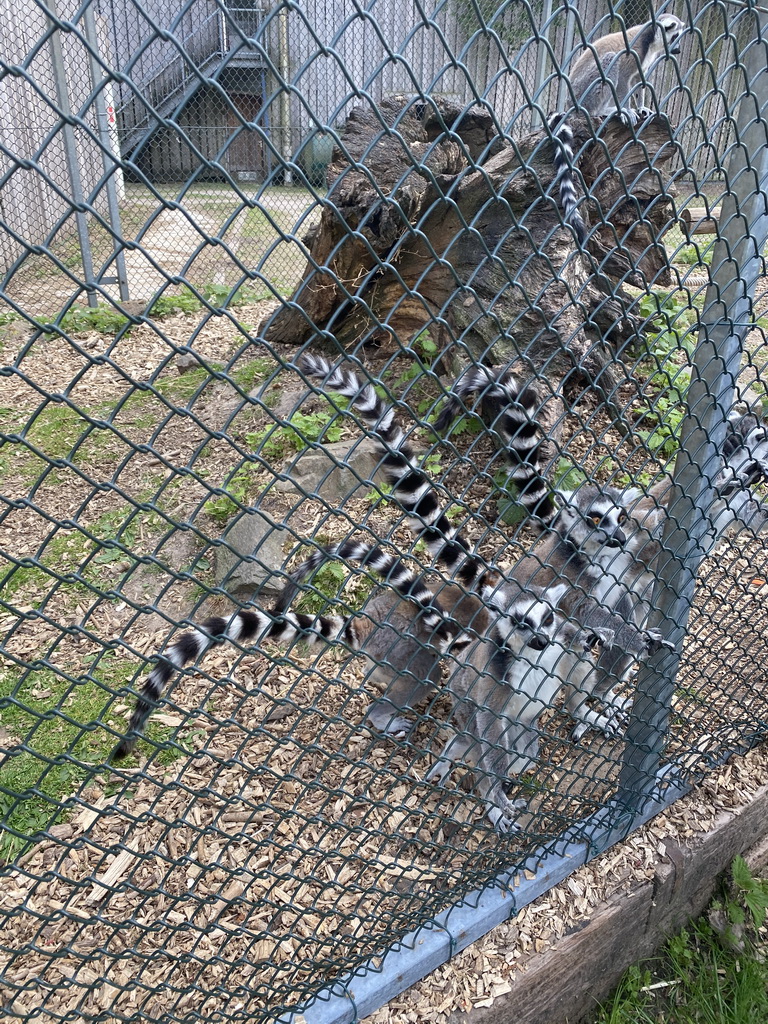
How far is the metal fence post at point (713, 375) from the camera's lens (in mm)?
1754

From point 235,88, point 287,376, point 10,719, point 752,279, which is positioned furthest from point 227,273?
point 752,279

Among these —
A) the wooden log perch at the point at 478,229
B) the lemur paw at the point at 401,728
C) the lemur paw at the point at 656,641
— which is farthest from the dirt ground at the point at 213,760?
the wooden log perch at the point at 478,229

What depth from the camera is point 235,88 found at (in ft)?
27.6

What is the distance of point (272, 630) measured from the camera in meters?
2.49

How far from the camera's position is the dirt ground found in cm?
148

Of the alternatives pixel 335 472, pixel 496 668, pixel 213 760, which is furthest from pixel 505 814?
pixel 335 472

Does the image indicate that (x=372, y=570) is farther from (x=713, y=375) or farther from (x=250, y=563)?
(x=713, y=375)

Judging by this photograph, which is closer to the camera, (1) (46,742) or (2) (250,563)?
(1) (46,742)

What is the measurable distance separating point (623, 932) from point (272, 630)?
1.63m

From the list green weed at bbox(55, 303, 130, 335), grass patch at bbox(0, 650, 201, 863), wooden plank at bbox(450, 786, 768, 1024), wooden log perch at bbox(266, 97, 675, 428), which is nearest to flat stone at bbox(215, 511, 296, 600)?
grass patch at bbox(0, 650, 201, 863)

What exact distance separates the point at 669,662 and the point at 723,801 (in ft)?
3.06

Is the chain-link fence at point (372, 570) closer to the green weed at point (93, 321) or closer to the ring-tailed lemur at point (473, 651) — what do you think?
the ring-tailed lemur at point (473, 651)

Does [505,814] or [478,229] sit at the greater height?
[478,229]

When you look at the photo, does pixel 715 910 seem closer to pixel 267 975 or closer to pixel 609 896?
pixel 609 896
